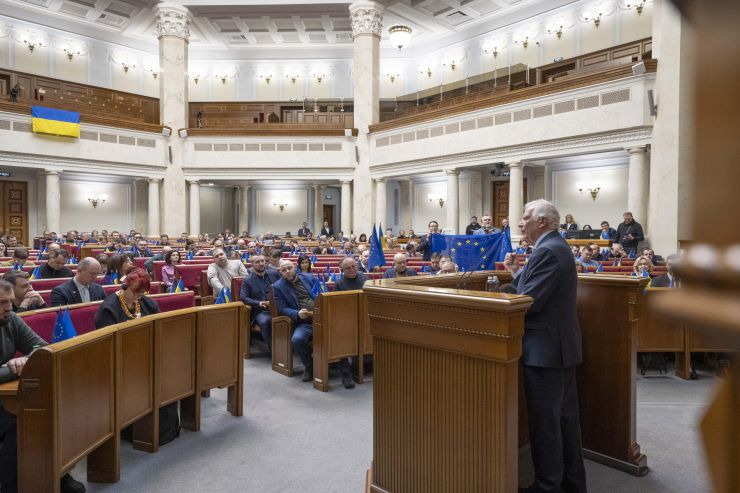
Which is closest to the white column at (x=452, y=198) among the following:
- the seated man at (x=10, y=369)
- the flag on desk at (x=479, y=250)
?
the flag on desk at (x=479, y=250)

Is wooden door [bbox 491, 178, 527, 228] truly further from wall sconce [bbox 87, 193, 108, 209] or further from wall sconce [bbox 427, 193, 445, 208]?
wall sconce [bbox 87, 193, 108, 209]

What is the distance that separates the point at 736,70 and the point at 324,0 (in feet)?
66.3

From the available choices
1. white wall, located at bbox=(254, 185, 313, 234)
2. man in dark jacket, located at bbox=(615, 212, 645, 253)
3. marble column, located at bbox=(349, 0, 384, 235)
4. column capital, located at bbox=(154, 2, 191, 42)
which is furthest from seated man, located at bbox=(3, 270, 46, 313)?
white wall, located at bbox=(254, 185, 313, 234)

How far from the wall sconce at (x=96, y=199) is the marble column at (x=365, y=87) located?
1031 centimetres

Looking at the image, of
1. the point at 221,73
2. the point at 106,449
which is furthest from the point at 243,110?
the point at 106,449

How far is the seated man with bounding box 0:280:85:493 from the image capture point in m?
2.71

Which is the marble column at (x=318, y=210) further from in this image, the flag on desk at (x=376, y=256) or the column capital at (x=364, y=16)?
the flag on desk at (x=376, y=256)

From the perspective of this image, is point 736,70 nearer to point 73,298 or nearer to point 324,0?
point 73,298

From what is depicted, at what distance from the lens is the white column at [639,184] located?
1202 cm

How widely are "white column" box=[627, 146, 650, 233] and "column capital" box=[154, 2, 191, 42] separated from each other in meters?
16.0

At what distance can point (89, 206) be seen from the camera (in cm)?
1991

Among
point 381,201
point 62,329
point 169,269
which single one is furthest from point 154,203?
point 62,329

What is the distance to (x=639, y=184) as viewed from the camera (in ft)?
39.8

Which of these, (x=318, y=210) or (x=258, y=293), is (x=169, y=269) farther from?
(x=318, y=210)
